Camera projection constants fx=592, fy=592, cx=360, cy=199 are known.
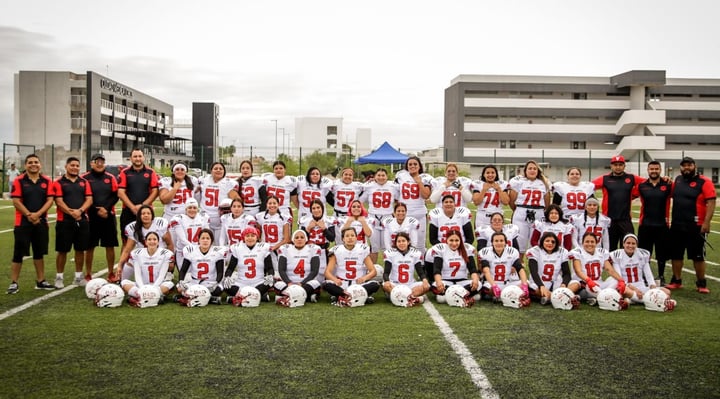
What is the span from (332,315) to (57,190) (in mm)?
4010

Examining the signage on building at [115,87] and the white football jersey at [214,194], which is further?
the signage on building at [115,87]

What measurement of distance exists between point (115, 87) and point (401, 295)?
57.7 m

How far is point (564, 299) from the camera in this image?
679cm

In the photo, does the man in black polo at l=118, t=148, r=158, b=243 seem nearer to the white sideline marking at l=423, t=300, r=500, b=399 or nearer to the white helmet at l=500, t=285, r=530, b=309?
the white sideline marking at l=423, t=300, r=500, b=399

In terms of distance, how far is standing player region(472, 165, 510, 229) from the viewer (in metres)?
8.50

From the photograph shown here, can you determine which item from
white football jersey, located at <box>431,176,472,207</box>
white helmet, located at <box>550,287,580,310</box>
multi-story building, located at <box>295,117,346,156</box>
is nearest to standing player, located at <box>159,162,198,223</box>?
white football jersey, located at <box>431,176,472,207</box>

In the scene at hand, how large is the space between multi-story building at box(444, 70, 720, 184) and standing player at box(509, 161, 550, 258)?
43.9m

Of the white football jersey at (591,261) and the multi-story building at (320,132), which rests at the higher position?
the multi-story building at (320,132)

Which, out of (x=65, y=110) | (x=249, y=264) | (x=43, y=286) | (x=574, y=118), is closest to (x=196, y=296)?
(x=249, y=264)

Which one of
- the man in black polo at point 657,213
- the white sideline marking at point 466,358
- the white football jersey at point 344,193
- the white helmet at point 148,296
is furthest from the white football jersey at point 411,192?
the white helmet at point 148,296

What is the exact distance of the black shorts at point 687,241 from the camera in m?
8.09

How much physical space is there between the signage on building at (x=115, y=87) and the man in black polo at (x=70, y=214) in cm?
5159

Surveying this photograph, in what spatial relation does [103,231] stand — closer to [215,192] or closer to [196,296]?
[215,192]

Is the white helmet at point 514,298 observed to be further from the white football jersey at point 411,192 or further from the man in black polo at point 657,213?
the man in black polo at point 657,213
